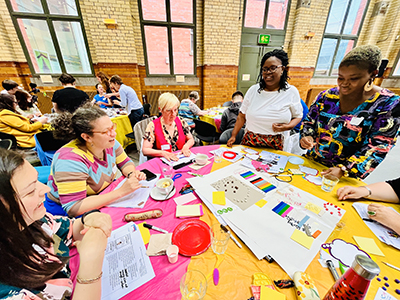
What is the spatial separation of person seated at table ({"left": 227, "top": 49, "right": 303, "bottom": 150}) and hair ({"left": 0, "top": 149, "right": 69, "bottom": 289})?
5.67 ft

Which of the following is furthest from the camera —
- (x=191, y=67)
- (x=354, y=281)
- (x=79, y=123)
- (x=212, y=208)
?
(x=191, y=67)

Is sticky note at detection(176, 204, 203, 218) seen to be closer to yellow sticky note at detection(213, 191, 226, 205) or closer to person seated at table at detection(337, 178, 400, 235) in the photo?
yellow sticky note at detection(213, 191, 226, 205)

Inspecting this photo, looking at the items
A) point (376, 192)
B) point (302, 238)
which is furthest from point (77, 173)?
point (376, 192)

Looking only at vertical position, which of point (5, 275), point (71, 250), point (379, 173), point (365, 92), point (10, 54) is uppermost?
point (10, 54)

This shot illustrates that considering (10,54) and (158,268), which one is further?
(10,54)

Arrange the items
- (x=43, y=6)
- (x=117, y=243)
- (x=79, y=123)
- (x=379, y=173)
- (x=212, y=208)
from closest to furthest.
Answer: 1. (x=117, y=243)
2. (x=212, y=208)
3. (x=79, y=123)
4. (x=379, y=173)
5. (x=43, y=6)

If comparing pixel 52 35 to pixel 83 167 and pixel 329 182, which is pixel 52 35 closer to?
pixel 83 167

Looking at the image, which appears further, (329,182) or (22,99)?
(22,99)

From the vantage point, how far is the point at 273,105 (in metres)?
1.83

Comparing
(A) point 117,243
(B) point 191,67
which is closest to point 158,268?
(A) point 117,243

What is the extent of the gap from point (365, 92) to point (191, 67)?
232 inches

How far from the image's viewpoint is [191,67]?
6.20 meters

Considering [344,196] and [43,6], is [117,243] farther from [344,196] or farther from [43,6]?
[43,6]

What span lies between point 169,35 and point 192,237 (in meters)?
6.72
